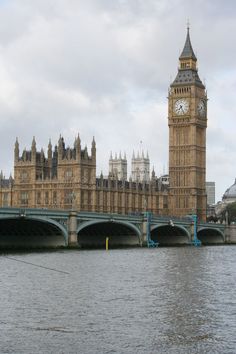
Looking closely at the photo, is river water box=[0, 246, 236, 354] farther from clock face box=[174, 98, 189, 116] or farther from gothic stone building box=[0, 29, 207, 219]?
clock face box=[174, 98, 189, 116]

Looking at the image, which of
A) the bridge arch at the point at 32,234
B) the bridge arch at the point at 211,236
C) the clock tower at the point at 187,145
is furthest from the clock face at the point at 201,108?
the bridge arch at the point at 32,234

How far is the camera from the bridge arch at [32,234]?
78750 mm

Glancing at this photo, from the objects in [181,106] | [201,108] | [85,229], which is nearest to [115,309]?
[85,229]

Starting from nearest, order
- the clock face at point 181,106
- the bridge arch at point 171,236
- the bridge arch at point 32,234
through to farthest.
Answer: the bridge arch at point 32,234 → the bridge arch at point 171,236 → the clock face at point 181,106

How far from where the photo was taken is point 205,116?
147m

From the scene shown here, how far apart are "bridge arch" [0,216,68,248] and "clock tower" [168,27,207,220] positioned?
59256mm

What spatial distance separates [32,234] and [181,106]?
6592 cm

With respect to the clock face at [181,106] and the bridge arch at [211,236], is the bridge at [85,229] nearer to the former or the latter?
the bridge arch at [211,236]

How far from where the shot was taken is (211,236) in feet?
429

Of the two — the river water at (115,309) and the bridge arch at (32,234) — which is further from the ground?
the bridge arch at (32,234)

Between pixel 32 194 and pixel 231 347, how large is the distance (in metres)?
99.9

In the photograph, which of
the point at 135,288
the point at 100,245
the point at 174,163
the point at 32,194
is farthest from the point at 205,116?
the point at 135,288

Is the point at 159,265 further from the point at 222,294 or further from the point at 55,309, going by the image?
the point at 55,309

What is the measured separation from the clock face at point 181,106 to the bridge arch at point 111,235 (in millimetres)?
48318
